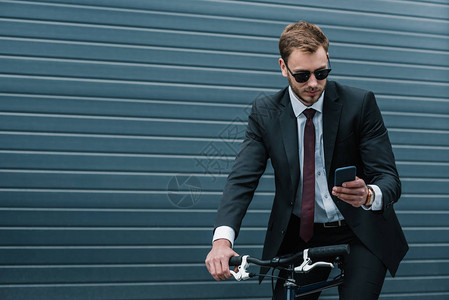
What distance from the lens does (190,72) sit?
16.3ft

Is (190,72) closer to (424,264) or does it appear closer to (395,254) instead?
(395,254)

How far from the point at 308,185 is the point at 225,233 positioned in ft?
1.97

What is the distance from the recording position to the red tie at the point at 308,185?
2.73 metres

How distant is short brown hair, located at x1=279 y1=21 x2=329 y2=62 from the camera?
2.50 m

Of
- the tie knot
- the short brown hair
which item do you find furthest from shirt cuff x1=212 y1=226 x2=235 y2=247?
the short brown hair

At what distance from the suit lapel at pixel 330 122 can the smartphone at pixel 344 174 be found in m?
0.69

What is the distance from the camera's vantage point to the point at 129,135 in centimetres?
478

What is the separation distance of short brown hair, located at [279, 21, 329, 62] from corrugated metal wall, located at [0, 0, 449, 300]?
2418 mm

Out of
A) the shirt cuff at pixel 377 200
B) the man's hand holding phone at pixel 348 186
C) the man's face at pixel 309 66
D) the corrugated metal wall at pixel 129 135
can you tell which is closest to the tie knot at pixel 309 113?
the man's face at pixel 309 66

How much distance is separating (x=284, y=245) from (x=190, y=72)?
103 inches

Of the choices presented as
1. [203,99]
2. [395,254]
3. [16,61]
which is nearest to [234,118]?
[203,99]

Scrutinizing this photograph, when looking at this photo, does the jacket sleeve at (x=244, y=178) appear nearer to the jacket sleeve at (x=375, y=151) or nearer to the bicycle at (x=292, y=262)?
the bicycle at (x=292, y=262)

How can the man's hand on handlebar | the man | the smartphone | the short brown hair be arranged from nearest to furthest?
1. the smartphone
2. the man's hand on handlebar
3. the short brown hair
4. the man

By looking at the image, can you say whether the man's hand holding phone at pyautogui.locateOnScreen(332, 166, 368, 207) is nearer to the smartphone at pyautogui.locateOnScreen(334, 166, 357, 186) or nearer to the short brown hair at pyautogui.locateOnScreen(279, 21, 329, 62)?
the smartphone at pyautogui.locateOnScreen(334, 166, 357, 186)
